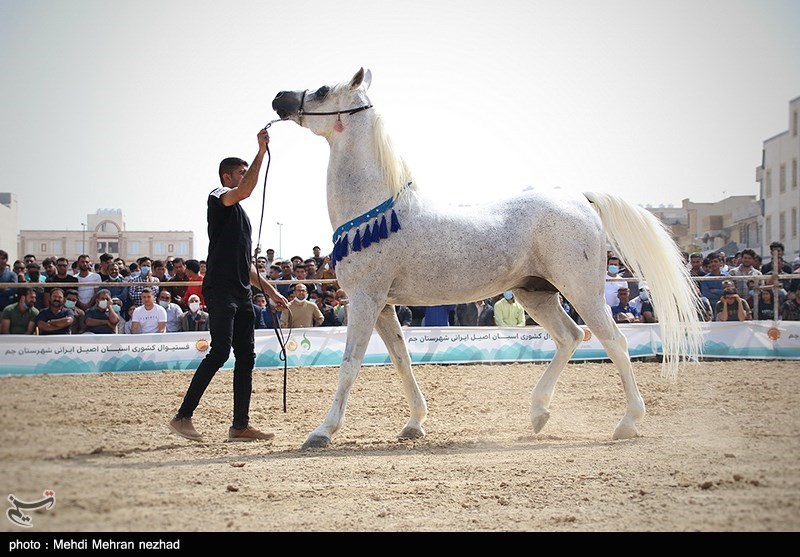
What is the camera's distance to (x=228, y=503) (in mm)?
3557

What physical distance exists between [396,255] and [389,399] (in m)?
3.16

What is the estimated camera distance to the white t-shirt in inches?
456

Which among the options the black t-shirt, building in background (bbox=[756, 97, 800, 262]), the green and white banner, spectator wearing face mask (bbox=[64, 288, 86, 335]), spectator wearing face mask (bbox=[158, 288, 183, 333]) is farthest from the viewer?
spectator wearing face mask (bbox=[158, 288, 183, 333])

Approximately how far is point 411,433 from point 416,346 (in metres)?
6.24

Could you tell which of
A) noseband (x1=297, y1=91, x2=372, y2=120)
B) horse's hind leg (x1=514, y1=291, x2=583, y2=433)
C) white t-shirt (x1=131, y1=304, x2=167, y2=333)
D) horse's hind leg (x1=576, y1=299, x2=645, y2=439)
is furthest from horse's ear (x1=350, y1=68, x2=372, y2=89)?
white t-shirt (x1=131, y1=304, x2=167, y2=333)

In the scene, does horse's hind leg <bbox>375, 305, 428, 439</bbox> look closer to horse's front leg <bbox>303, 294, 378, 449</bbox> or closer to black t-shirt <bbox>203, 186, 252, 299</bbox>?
horse's front leg <bbox>303, 294, 378, 449</bbox>

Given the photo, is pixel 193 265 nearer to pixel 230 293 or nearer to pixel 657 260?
pixel 230 293

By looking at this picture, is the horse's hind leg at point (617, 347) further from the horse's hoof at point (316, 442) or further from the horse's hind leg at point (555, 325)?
the horse's hoof at point (316, 442)

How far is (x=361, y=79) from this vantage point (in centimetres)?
583

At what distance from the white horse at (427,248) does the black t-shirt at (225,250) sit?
66 cm

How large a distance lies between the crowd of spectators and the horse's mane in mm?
5194

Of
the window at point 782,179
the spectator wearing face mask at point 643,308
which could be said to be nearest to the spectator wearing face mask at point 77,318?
the spectator wearing face mask at point 643,308
